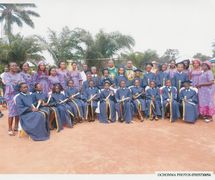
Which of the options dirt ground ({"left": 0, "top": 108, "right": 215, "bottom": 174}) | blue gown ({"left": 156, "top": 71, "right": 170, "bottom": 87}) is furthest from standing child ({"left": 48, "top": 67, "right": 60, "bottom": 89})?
blue gown ({"left": 156, "top": 71, "right": 170, "bottom": 87})

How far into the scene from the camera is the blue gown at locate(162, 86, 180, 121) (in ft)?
21.5

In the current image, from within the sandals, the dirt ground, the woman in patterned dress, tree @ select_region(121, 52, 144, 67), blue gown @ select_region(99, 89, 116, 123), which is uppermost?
tree @ select_region(121, 52, 144, 67)

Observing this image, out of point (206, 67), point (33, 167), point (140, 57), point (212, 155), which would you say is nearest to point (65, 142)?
point (33, 167)

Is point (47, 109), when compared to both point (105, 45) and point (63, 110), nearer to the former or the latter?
point (63, 110)

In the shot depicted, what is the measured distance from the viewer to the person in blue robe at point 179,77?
22.8ft

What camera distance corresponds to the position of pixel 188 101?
259 inches

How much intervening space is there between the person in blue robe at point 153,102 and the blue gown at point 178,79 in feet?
1.92

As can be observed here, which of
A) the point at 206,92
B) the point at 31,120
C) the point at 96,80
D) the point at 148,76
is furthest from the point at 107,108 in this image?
the point at 206,92

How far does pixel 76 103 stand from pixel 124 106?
4.43 feet

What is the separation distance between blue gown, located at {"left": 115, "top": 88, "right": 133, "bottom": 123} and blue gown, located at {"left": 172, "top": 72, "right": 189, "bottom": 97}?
4.73ft

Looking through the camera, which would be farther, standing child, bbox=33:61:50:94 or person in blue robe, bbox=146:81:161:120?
person in blue robe, bbox=146:81:161:120

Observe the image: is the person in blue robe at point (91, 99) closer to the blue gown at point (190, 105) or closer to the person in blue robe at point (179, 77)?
the person in blue robe at point (179, 77)

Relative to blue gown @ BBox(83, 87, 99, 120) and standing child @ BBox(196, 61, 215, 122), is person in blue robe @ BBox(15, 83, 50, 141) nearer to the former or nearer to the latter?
blue gown @ BBox(83, 87, 99, 120)

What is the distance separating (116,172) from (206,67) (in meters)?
4.38
